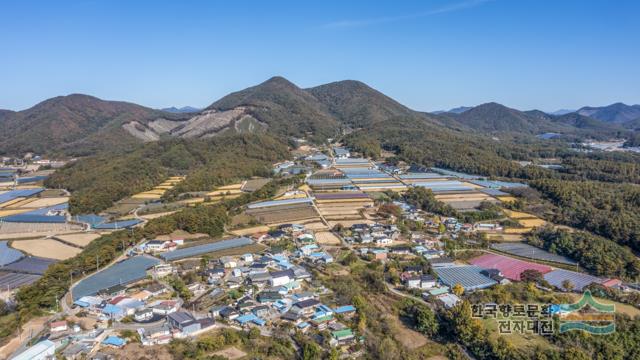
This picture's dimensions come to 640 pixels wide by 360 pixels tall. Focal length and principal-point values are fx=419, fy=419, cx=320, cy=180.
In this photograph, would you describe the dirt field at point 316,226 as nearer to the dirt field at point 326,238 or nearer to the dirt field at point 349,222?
the dirt field at point 349,222

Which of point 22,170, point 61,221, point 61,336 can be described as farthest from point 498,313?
point 22,170

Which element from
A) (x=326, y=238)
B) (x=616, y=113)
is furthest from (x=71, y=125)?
(x=616, y=113)

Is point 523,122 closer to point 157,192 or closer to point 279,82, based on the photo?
point 279,82

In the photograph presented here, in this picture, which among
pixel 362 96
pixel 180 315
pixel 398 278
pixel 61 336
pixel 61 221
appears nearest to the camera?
pixel 61 336

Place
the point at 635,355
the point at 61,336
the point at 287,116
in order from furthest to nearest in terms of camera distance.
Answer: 1. the point at 287,116
2. the point at 61,336
3. the point at 635,355

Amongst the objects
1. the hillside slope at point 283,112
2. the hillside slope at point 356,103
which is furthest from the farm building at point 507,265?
the hillside slope at point 356,103

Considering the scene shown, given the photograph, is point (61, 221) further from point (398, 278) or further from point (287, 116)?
point (287, 116)
